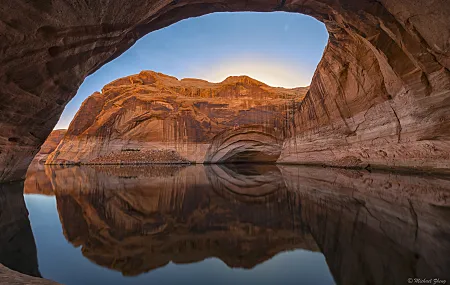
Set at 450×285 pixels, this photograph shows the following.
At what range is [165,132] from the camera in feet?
73.5

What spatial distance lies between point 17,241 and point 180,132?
20.1 metres

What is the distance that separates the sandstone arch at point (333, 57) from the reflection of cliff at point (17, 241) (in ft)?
7.90

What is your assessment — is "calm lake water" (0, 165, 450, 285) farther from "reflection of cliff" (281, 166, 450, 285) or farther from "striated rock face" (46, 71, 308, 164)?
"striated rock face" (46, 71, 308, 164)

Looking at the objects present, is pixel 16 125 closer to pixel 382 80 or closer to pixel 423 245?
pixel 423 245

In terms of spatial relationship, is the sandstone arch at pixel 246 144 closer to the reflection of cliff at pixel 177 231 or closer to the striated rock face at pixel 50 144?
the reflection of cliff at pixel 177 231

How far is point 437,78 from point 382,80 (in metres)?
2.33

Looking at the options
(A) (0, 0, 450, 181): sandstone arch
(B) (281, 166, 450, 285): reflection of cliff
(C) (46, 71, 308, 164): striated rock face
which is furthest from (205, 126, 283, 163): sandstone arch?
(B) (281, 166, 450, 285): reflection of cliff

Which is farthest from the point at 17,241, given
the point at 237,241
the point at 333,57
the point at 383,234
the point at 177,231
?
the point at 333,57

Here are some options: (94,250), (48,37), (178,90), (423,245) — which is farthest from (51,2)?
(178,90)

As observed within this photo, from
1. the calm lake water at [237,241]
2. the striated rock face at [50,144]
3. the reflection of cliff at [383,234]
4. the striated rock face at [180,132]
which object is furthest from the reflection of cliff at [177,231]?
the striated rock face at [50,144]

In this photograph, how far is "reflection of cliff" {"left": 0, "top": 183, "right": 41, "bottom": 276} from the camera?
1.92 m

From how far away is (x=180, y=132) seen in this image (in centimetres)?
2230

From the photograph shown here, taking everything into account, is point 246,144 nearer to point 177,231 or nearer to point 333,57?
point 333,57

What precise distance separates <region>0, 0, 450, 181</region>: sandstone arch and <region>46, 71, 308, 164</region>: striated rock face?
11.6 m
